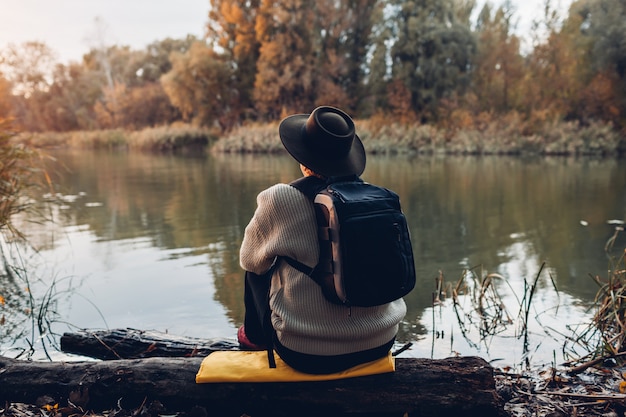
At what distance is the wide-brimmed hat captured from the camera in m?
2.10

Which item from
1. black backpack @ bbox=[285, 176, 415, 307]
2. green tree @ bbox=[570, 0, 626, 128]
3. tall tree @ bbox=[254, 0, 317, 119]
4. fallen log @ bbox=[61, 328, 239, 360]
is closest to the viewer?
black backpack @ bbox=[285, 176, 415, 307]

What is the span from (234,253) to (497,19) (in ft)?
87.4

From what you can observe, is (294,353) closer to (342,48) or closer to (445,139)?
(445,139)

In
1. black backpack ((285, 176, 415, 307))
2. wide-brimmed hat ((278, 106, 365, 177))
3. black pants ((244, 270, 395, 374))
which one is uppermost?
wide-brimmed hat ((278, 106, 365, 177))

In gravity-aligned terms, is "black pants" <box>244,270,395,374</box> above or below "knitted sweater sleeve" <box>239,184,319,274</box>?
below

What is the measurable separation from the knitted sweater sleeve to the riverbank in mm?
19803

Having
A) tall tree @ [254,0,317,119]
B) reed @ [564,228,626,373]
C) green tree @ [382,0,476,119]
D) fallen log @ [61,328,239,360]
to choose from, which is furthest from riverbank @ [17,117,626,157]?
reed @ [564,228,626,373]

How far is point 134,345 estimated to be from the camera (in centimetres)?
308

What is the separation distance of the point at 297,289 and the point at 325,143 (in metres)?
0.57

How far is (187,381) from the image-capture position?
225cm

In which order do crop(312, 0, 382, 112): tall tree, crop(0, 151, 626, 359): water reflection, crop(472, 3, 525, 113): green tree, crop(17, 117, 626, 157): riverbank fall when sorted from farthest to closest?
crop(312, 0, 382, 112): tall tree < crop(472, 3, 525, 113): green tree < crop(17, 117, 626, 157): riverbank < crop(0, 151, 626, 359): water reflection

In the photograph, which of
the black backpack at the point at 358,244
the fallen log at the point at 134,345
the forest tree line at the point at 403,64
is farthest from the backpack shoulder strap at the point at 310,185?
the forest tree line at the point at 403,64

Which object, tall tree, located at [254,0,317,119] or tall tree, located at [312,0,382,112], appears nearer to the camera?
tall tree, located at [254,0,317,119]

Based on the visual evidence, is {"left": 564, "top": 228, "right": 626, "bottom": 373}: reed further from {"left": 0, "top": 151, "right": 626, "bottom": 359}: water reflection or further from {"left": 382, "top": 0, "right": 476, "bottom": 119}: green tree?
{"left": 382, "top": 0, "right": 476, "bottom": 119}: green tree
